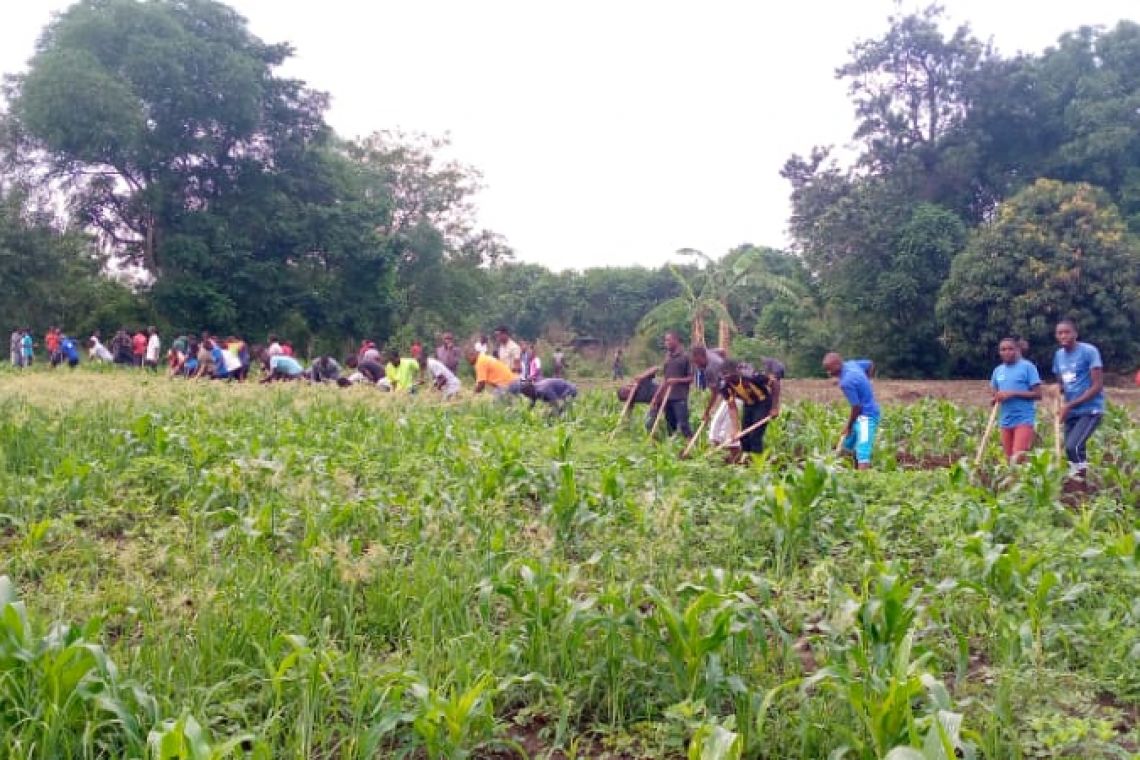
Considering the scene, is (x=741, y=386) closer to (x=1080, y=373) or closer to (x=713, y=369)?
(x=713, y=369)

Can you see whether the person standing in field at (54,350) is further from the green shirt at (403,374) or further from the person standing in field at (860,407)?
the person standing in field at (860,407)

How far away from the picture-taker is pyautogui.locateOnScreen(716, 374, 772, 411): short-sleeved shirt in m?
9.45

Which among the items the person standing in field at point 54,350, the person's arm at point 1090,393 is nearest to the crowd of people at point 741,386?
the person's arm at point 1090,393

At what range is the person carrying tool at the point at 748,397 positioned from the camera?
945 cm

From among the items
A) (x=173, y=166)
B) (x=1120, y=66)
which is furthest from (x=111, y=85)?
(x=1120, y=66)

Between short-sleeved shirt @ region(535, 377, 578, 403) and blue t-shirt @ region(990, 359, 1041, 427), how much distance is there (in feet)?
19.6

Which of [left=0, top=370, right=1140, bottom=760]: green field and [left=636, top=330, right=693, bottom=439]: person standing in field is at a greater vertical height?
[left=636, top=330, right=693, bottom=439]: person standing in field

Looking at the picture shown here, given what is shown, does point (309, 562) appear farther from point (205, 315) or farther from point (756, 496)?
point (205, 315)

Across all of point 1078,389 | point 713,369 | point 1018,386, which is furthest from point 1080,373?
point 713,369

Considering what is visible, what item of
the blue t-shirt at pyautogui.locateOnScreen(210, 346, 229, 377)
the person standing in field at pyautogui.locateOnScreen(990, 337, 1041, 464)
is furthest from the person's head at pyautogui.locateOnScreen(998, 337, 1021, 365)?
the blue t-shirt at pyautogui.locateOnScreen(210, 346, 229, 377)

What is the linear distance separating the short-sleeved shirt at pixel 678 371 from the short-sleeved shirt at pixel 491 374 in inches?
115

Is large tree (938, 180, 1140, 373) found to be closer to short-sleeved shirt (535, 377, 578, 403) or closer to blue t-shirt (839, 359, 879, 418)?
short-sleeved shirt (535, 377, 578, 403)

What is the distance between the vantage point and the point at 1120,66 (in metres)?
28.8

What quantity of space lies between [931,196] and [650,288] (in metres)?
19.4
